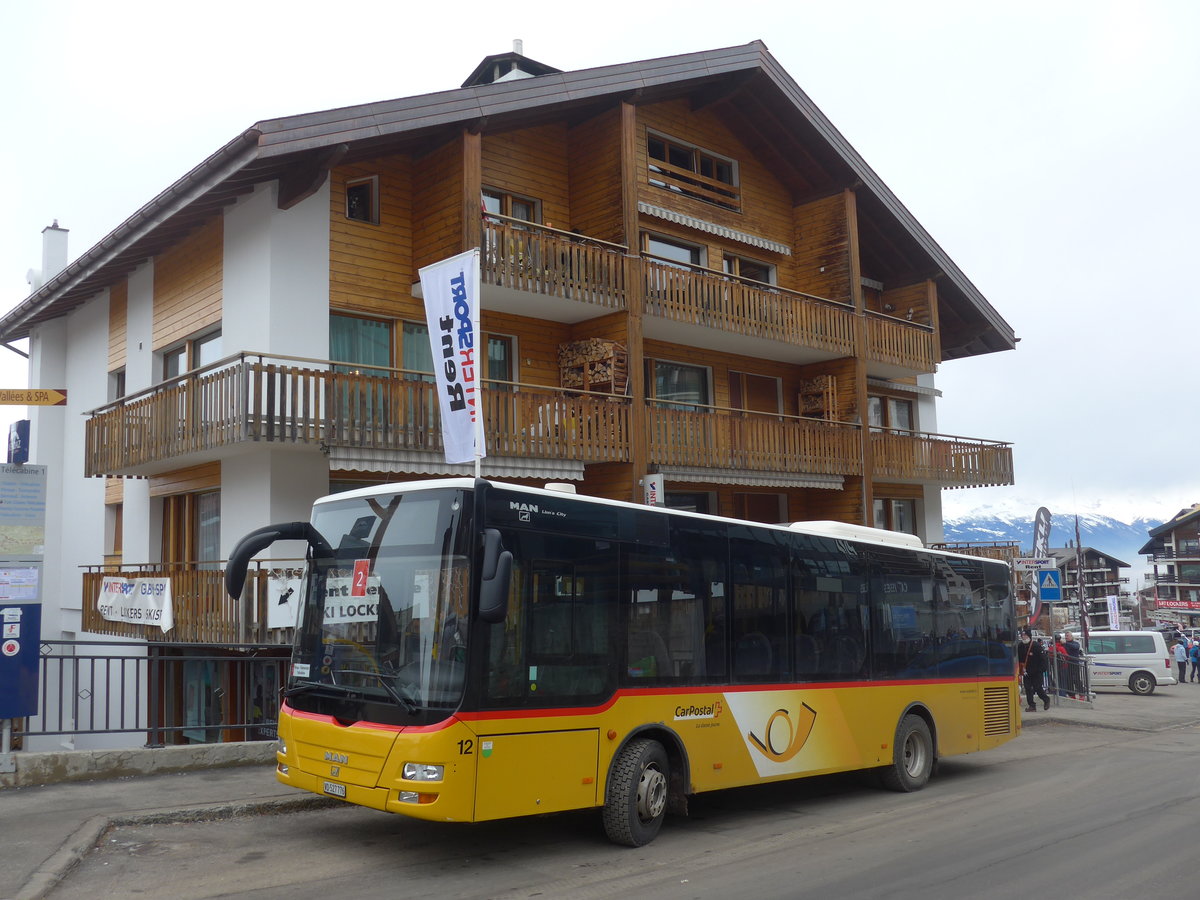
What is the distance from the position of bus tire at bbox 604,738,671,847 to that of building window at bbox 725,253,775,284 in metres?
16.3

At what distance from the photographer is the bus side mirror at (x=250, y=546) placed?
8484mm

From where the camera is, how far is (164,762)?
37.0 ft

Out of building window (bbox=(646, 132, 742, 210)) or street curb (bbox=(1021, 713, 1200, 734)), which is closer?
street curb (bbox=(1021, 713, 1200, 734))

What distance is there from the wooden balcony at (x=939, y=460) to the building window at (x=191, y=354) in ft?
48.0

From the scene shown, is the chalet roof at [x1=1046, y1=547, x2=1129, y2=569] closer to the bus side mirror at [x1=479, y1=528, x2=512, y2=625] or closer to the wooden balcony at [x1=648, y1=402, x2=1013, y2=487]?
the wooden balcony at [x1=648, y1=402, x2=1013, y2=487]

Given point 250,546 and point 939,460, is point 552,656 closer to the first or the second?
point 250,546

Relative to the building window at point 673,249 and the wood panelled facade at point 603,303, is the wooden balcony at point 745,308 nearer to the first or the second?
the wood panelled facade at point 603,303

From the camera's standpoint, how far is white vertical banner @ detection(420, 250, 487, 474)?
13.1m

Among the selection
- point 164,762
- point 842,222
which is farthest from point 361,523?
point 842,222

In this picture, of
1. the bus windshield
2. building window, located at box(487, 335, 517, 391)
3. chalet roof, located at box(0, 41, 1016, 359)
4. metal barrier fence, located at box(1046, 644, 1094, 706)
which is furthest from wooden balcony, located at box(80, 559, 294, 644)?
metal barrier fence, located at box(1046, 644, 1094, 706)

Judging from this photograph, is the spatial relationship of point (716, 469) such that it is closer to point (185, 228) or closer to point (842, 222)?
point (842, 222)

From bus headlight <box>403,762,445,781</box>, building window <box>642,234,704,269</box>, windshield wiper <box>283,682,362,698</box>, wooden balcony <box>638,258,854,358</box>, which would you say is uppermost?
building window <box>642,234,704,269</box>

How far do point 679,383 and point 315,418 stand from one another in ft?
32.2

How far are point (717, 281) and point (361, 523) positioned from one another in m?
13.9
